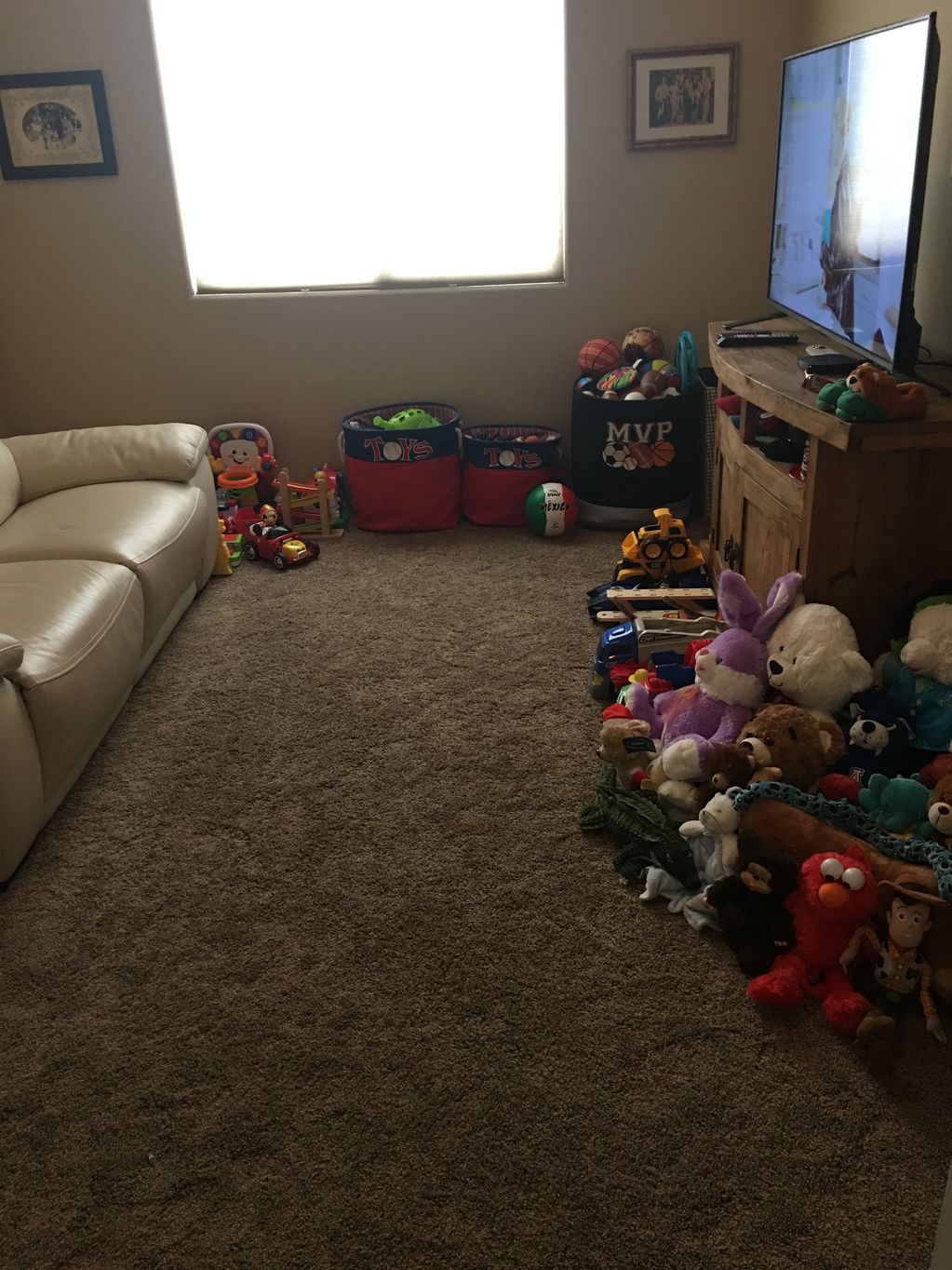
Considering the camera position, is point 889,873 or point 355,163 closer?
point 889,873

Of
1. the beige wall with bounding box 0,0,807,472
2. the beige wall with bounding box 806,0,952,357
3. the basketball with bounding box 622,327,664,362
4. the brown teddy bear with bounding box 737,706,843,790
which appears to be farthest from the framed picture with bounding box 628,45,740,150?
the brown teddy bear with bounding box 737,706,843,790

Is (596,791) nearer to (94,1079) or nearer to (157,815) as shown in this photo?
(157,815)

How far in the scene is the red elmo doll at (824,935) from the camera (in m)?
1.74

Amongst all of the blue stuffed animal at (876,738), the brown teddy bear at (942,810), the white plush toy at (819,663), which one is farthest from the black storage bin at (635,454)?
the brown teddy bear at (942,810)

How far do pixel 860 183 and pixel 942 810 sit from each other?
1495 mm

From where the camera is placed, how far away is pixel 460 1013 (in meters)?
1.76

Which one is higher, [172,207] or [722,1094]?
[172,207]

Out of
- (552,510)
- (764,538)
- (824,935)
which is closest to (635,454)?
(552,510)

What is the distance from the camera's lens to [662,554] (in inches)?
127

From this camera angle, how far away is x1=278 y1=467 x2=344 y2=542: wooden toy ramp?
3.99 metres

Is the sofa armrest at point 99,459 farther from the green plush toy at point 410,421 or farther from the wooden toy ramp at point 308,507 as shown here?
the green plush toy at point 410,421

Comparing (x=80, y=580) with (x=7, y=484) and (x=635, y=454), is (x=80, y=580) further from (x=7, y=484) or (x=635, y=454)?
(x=635, y=454)

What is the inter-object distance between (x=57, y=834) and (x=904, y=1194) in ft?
5.73

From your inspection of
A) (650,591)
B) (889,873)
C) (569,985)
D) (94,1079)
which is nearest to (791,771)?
(889,873)
